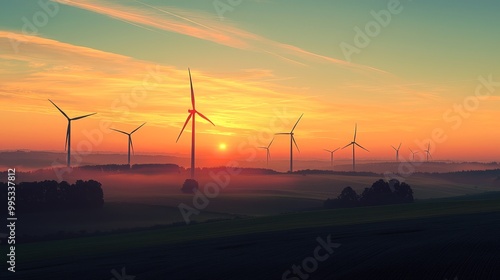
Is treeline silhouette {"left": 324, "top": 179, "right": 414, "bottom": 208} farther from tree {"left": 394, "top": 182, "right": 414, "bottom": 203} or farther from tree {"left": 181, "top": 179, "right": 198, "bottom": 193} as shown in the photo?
tree {"left": 181, "top": 179, "right": 198, "bottom": 193}

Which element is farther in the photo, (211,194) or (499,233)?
(211,194)

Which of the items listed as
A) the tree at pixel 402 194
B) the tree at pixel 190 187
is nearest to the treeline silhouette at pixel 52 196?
the tree at pixel 190 187

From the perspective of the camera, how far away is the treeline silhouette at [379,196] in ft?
379

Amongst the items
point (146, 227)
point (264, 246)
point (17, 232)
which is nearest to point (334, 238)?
point (264, 246)

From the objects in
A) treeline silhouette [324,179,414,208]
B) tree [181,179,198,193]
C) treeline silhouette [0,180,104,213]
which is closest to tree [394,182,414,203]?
treeline silhouette [324,179,414,208]

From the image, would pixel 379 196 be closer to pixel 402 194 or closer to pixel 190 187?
pixel 402 194

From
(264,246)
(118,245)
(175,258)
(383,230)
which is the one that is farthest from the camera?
(118,245)

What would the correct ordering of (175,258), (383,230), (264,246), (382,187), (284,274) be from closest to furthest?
1. (284,274)
2. (175,258)
3. (264,246)
4. (383,230)
5. (382,187)

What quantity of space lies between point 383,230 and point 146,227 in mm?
41500

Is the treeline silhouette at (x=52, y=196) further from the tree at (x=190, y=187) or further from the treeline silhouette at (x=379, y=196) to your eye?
the treeline silhouette at (x=379, y=196)

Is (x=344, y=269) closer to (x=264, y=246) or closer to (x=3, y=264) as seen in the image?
(x=264, y=246)

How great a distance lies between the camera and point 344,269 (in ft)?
105

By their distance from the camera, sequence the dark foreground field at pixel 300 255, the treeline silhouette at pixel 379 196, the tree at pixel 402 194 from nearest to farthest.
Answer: the dark foreground field at pixel 300 255 → the treeline silhouette at pixel 379 196 → the tree at pixel 402 194

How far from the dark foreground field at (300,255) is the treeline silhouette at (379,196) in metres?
58.9
